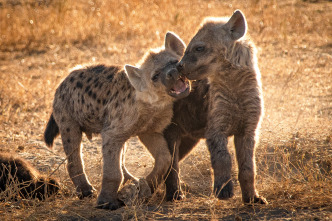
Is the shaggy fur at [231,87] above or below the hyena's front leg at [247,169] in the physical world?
above

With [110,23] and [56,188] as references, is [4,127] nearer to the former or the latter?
[56,188]

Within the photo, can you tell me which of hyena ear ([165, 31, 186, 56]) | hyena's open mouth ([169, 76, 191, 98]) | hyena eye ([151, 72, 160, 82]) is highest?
hyena ear ([165, 31, 186, 56])

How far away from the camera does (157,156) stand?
4074 millimetres

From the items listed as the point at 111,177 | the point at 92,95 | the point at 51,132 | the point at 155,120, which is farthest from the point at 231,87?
the point at 51,132

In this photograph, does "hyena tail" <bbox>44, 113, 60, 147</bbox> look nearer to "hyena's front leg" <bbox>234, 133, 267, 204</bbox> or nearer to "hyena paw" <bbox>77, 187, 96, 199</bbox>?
"hyena paw" <bbox>77, 187, 96, 199</bbox>

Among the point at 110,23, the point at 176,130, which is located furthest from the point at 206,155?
the point at 110,23

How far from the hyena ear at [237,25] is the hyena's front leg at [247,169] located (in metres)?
0.74

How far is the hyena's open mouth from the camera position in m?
3.77

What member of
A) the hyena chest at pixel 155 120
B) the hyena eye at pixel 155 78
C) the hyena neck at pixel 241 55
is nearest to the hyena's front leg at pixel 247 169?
the hyena neck at pixel 241 55

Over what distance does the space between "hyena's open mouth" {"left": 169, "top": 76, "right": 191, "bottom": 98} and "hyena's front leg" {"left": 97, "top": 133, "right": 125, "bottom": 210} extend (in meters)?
0.58

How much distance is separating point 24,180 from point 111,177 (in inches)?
32.2

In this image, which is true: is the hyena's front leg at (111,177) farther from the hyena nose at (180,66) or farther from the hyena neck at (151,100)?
the hyena nose at (180,66)

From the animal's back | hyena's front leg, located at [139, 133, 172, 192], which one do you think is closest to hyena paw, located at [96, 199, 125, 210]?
hyena's front leg, located at [139, 133, 172, 192]

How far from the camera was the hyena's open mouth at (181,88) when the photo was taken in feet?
12.4
